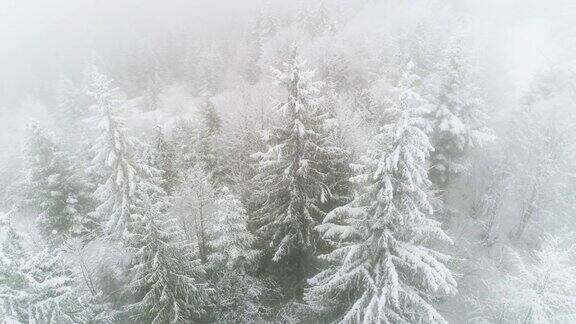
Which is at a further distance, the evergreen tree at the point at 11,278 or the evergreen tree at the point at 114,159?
the evergreen tree at the point at 114,159

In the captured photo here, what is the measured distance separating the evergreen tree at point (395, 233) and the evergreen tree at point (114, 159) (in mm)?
11480

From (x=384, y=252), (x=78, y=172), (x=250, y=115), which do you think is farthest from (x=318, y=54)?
(x=384, y=252)

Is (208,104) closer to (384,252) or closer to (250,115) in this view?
(250,115)

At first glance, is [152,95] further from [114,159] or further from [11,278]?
[11,278]

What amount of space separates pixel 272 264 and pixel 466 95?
16.9m

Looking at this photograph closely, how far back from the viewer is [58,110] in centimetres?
6569

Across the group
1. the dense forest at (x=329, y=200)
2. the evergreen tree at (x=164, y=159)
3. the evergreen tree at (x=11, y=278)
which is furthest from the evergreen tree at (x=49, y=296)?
the evergreen tree at (x=164, y=159)

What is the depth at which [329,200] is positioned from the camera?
2375 cm

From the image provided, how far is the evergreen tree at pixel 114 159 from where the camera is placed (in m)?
21.3

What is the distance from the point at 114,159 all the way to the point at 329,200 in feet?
38.9

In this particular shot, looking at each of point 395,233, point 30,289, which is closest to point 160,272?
point 30,289

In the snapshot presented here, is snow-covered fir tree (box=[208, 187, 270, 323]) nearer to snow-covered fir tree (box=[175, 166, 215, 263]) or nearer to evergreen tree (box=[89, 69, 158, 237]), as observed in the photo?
snow-covered fir tree (box=[175, 166, 215, 263])

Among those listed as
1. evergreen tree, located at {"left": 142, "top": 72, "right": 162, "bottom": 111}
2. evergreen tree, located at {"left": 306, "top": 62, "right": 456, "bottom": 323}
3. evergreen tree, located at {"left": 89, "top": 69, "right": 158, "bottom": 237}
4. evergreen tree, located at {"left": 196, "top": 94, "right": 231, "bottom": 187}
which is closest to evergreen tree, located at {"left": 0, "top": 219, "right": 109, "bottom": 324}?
evergreen tree, located at {"left": 89, "top": 69, "right": 158, "bottom": 237}

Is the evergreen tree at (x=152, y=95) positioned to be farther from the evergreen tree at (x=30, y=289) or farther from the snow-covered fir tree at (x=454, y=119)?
the evergreen tree at (x=30, y=289)
